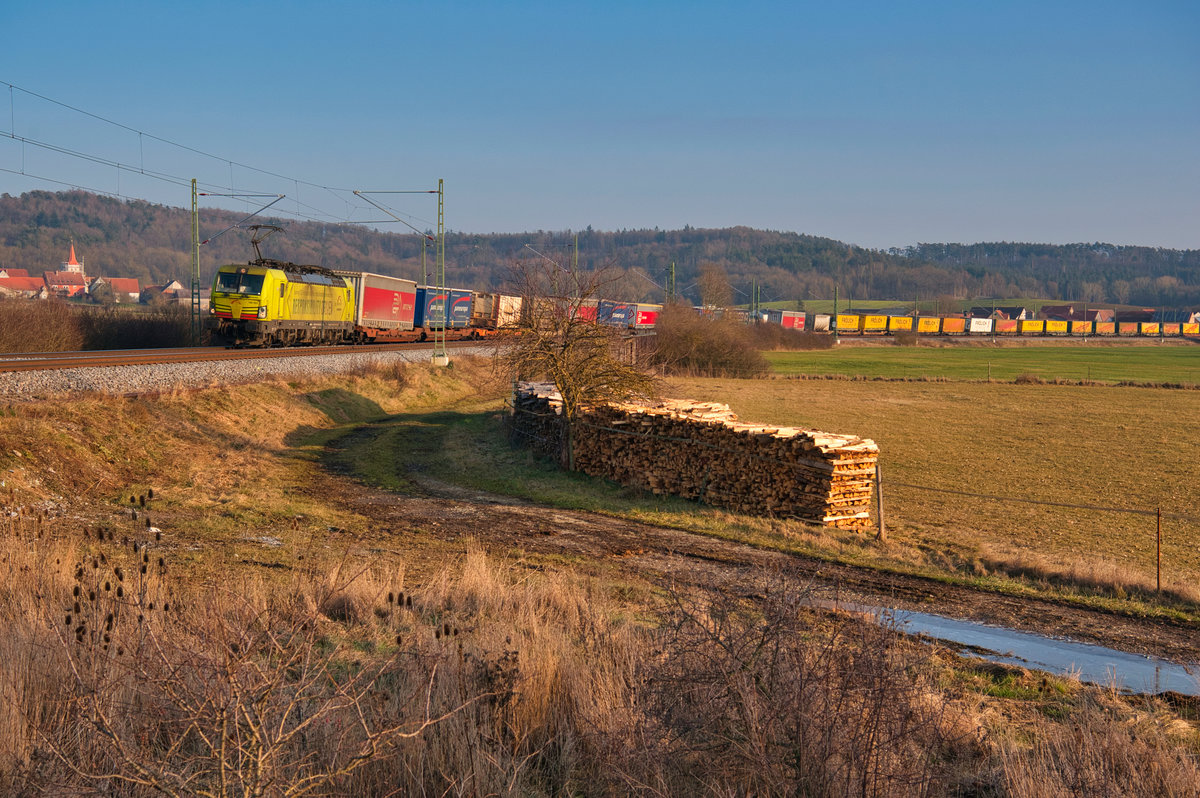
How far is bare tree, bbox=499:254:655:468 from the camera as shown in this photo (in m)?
21.1

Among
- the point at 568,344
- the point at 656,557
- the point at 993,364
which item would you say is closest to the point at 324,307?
the point at 568,344

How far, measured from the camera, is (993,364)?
7356cm

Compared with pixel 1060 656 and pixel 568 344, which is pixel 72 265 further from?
pixel 1060 656

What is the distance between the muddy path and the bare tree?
4.24 metres

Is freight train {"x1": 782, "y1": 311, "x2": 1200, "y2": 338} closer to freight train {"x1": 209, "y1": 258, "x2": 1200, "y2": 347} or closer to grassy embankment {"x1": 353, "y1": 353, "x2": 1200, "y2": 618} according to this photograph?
freight train {"x1": 209, "y1": 258, "x2": 1200, "y2": 347}

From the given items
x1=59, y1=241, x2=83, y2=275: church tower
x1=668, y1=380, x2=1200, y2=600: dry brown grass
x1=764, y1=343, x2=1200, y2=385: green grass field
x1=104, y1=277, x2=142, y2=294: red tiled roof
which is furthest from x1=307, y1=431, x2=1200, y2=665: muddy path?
x1=59, y1=241, x2=83, y2=275: church tower

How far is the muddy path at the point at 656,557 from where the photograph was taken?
35.4ft

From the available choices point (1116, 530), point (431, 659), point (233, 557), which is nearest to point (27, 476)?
point (233, 557)

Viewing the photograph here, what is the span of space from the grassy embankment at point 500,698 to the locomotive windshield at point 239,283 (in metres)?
24.7

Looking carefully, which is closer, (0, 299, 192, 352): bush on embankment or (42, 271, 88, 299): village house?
(0, 299, 192, 352): bush on embankment

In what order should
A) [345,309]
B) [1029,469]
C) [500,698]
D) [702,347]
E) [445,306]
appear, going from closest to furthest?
1. [500,698]
2. [1029,469]
3. [345,309]
4. [445,306]
5. [702,347]

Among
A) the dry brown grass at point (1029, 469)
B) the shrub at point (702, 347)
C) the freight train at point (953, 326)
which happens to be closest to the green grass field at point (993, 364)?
the shrub at point (702, 347)

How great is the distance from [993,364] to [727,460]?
212ft

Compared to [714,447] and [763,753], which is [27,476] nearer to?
[714,447]
